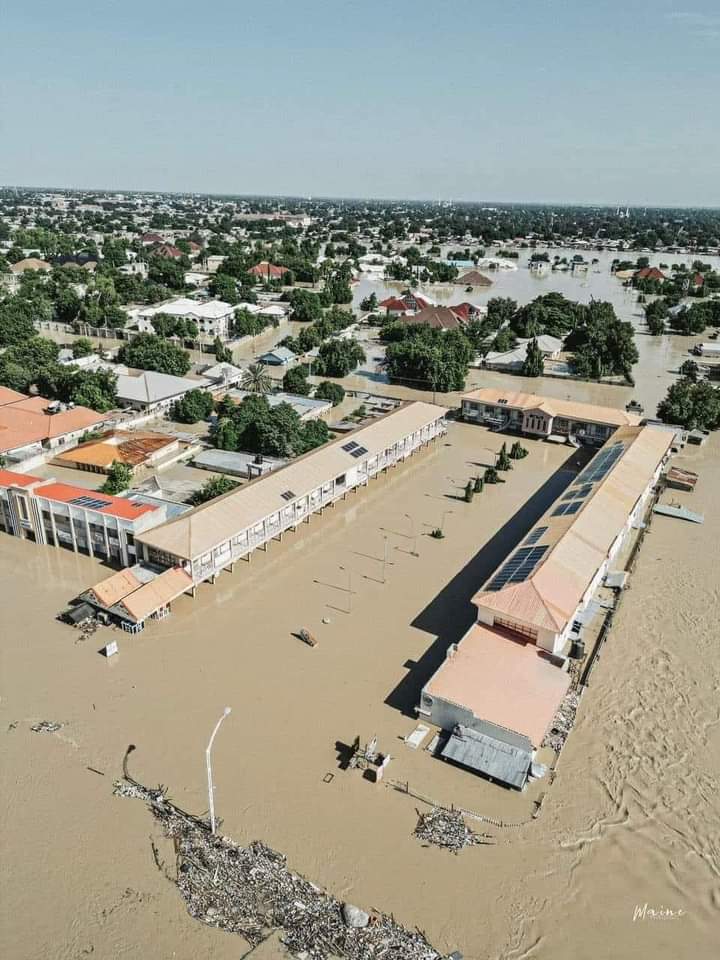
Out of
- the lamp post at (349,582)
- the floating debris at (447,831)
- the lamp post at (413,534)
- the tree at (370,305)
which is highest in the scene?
the tree at (370,305)

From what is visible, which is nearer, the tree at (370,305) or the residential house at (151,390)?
the residential house at (151,390)

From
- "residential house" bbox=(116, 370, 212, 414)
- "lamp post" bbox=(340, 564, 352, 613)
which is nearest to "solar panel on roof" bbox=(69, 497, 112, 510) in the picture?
"lamp post" bbox=(340, 564, 352, 613)

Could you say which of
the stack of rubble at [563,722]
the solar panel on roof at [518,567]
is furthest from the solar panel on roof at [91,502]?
the stack of rubble at [563,722]

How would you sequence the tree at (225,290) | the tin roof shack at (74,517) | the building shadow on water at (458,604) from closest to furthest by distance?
the building shadow on water at (458,604)
the tin roof shack at (74,517)
the tree at (225,290)

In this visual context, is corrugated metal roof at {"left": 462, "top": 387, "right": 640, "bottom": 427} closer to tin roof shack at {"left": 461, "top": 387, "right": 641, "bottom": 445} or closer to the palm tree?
tin roof shack at {"left": 461, "top": 387, "right": 641, "bottom": 445}

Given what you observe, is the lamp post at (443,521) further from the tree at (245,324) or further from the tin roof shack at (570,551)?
the tree at (245,324)

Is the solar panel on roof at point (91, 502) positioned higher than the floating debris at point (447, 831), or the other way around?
the solar panel on roof at point (91, 502)
